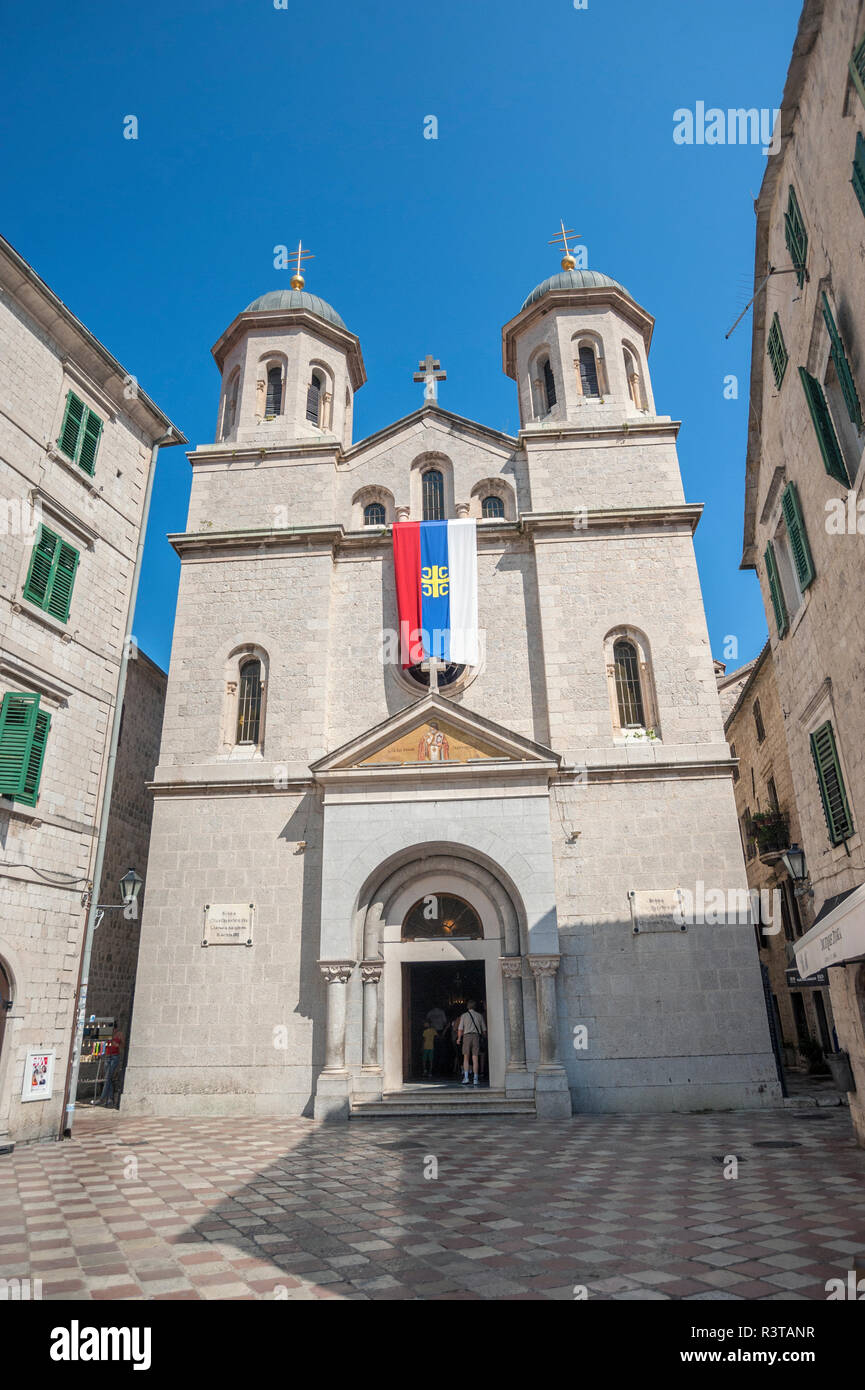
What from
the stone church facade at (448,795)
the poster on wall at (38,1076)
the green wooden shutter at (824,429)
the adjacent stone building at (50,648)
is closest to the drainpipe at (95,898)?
the adjacent stone building at (50,648)

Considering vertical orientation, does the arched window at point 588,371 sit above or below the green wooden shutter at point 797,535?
above

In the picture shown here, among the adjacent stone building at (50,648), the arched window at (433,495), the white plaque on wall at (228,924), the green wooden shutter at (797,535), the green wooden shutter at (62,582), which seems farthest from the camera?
the arched window at (433,495)

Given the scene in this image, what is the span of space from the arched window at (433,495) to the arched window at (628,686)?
6.01 metres

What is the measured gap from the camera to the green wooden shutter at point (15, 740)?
1257 cm

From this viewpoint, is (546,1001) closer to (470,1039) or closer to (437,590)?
(470,1039)

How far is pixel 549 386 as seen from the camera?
22562 mm

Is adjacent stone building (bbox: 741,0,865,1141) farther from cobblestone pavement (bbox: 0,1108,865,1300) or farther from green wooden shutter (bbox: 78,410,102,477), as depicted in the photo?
green wooden shutter (bbox: 78,410,102,477)

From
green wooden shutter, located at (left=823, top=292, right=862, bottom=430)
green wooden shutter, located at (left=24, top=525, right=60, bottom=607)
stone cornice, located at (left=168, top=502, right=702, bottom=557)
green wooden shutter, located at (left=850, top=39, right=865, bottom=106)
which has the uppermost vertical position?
stone cornice, located at (left=168, top=502, right=702, bottom=557)

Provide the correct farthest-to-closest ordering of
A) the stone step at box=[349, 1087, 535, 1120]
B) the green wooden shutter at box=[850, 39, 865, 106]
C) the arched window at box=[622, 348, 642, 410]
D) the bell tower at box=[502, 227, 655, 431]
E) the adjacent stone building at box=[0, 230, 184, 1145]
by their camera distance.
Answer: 1. the arched window at box=[622, 348, 642, 410]
2. the bell tower at box=[502, 227, 655, 431]
3. the stone step at box=[349, 1087, 535, 1120]
4. the adjacent stone building at box=[0, 230, 184, 1145]
5. the green wooden shutter at box=[850, 39, 865, 106]

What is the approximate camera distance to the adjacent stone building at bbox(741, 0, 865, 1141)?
328 inches

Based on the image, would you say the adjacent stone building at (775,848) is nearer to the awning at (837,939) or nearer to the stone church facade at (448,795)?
the stone church facade at (448,795)

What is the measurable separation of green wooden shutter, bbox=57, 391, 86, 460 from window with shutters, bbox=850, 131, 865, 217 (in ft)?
42.6

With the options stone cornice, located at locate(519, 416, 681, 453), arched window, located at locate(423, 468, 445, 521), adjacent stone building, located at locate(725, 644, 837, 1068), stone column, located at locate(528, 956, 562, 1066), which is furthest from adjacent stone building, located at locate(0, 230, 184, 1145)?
adjacent stone building, located at locate(725, 644, 837, 1068)

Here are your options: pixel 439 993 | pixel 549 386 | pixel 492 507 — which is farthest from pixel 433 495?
pixel 439 993
